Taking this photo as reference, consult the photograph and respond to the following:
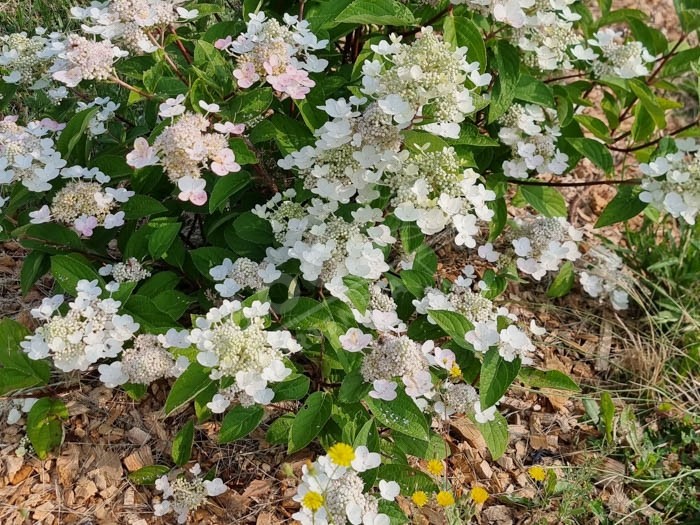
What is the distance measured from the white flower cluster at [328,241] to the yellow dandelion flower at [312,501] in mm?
480

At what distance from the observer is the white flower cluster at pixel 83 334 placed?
150 cm

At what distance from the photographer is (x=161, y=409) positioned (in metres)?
2.01

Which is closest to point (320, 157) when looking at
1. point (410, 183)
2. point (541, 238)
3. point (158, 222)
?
point (410, 183)

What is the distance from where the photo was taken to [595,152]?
7.06 ft

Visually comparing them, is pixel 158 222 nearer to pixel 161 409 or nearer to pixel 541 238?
pixel 161 409

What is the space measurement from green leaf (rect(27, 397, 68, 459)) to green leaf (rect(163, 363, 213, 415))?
0.47 m

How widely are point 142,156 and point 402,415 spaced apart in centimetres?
85

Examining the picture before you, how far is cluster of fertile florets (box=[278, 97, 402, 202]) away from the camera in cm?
158

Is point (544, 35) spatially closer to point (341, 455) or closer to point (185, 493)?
point (341, 455)

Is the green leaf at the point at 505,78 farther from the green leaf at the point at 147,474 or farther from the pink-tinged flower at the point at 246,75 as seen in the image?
the green leaf at the point at 147,474

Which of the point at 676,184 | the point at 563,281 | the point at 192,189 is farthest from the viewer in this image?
the point at 563,281

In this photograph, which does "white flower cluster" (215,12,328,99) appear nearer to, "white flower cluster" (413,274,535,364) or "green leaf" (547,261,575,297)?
"white flower cluster" (413,274,535,364)

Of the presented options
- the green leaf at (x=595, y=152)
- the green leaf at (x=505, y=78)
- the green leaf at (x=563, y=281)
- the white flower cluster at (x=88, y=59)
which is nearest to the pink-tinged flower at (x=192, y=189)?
the white flower cluster at (x=88, y=59)

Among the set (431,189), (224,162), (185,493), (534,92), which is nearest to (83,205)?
(224,162)
